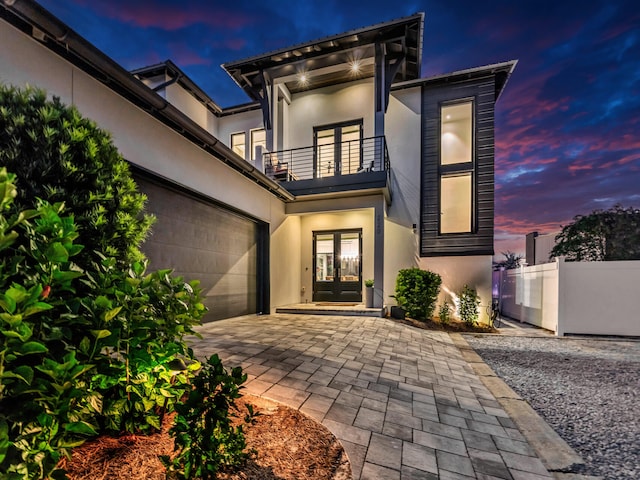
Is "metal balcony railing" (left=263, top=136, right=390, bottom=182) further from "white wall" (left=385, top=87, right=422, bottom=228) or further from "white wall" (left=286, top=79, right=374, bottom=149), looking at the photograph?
"white wall" (left=385, top=87, right=422, bottom=228)

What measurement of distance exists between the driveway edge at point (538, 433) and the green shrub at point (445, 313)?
3.80m

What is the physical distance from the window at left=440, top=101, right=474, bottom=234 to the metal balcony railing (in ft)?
6.70

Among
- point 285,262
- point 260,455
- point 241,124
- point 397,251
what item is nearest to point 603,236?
point 397,251

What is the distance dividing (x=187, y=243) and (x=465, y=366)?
513 centimetres

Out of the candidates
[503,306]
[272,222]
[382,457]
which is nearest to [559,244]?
[503,306]

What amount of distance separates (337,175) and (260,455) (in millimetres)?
6979

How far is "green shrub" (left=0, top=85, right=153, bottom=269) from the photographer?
1.69 metres

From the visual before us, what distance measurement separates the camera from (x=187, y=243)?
4969 mm

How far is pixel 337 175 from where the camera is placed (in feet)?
25.4

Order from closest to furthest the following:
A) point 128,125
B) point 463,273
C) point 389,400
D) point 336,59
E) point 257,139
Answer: point 389,400, point 128,125, point 336,59, point 463,273, point 257,139

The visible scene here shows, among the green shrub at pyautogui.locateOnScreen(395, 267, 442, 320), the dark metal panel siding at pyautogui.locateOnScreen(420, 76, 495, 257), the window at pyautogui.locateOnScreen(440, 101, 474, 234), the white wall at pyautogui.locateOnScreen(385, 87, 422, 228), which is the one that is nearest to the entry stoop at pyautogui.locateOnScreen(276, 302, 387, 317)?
the green shrub at pyautogui.locateOnScreen(395, 267, 442, 320)

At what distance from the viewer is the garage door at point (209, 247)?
4.38 metres

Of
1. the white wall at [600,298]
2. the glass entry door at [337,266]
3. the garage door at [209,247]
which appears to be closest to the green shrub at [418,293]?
the glass entry door at [337,266]

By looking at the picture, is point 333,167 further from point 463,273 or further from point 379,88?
point 463,273
